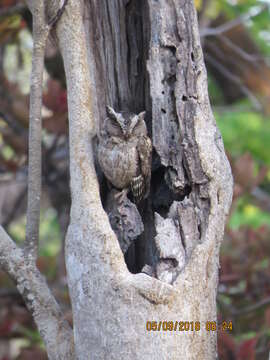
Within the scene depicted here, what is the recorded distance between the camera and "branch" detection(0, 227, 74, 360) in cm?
140

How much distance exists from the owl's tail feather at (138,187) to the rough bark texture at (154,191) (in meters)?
0.05

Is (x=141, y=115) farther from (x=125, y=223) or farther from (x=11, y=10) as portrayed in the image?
(x=11, y=10)

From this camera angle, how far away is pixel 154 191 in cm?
156

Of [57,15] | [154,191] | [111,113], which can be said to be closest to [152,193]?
[154,191]

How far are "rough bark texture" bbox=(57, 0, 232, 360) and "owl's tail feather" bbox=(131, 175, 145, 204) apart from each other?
53mm

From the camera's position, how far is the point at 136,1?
1541 millimetres

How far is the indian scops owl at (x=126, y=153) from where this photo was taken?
1438 mm

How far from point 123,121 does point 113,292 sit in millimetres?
439

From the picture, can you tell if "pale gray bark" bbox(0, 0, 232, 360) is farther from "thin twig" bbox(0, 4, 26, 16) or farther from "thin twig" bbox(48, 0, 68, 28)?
"thin twig" bbox(0, 4, 26, 16)

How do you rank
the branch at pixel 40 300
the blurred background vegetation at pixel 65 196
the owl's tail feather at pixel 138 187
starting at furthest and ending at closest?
the blurred background vegetation at pixel 65 196
the owl's tail feather at pixel 138 187
the branch at pixel 40 300

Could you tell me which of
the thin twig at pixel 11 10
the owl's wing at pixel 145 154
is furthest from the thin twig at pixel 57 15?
the thin twig at pixel 11 10

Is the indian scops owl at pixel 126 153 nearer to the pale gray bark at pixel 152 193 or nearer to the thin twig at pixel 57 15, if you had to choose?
the pale gray bark at pixel 152 193
